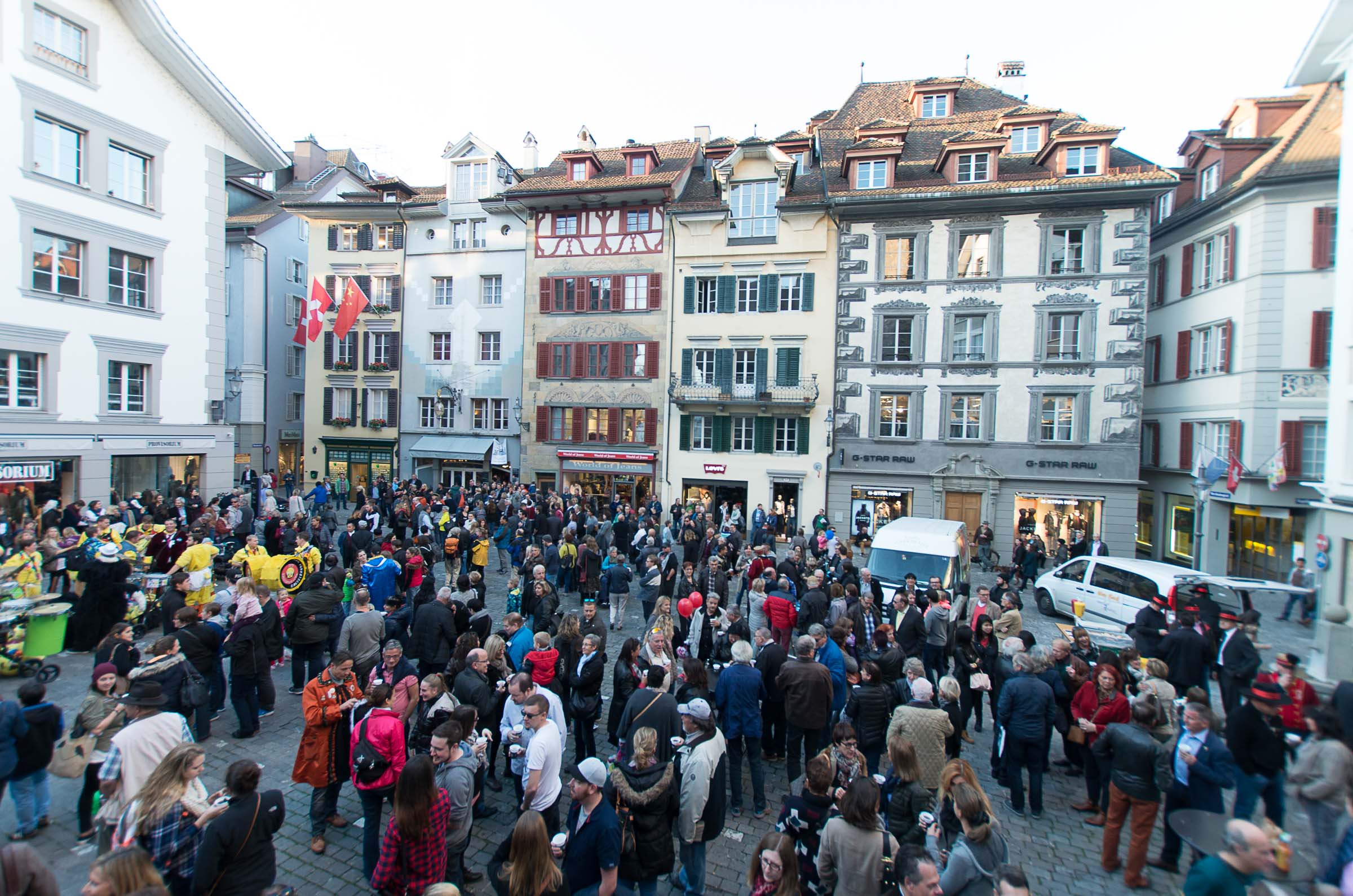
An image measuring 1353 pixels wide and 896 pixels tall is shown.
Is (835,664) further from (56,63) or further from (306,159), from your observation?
(306,159)

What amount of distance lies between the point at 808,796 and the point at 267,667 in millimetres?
6996

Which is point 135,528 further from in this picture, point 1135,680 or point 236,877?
point 1135,680

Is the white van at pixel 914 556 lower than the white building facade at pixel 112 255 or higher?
lower

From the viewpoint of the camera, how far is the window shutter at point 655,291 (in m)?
28.6

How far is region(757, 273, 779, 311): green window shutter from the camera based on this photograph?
27288mm

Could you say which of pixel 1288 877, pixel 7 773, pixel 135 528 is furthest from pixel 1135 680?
pixel 135 528

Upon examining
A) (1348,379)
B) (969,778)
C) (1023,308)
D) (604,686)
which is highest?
(1023,308)

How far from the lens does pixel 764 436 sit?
1075 inches

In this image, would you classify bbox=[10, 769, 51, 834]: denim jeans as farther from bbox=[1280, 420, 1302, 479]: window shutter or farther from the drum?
bbox=[1280, 420, 1302, 479]: window shutter

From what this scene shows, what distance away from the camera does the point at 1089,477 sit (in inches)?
942

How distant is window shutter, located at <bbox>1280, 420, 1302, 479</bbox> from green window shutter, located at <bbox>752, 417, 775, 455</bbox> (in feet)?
53.1

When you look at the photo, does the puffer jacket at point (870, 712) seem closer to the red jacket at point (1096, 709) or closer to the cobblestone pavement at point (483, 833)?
the cobblestone pavement at point (483, 833)

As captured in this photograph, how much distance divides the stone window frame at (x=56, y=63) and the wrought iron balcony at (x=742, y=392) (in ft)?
68.0

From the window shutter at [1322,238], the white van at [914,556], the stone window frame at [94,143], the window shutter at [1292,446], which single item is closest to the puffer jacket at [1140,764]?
the white van at [914,556]
